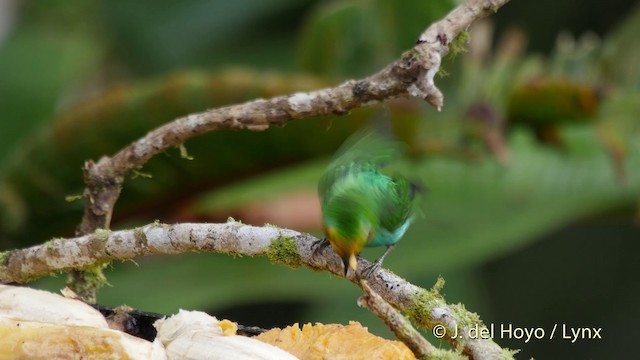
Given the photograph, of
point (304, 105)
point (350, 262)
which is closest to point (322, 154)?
point (304, 105)

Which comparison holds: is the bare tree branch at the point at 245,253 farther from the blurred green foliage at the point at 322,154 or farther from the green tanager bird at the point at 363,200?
the blurred green foliage at the point at 322,154

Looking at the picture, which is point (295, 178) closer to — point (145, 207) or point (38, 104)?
point (145, 207)

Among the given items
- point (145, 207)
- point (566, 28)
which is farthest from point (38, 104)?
point (566, 28)

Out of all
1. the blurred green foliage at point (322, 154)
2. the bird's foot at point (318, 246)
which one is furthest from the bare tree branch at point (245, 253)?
the blurred green foliage at point (322, 154)

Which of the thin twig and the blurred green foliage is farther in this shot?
the blurred green foliage

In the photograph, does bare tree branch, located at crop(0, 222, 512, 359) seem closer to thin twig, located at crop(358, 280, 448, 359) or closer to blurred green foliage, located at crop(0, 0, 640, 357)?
thin twig, located at crop(358, 280, 448, 359)

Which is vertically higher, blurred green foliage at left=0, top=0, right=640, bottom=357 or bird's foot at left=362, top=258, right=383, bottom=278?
blurred green foliage at left=0, top=0, right=640, bottom=357

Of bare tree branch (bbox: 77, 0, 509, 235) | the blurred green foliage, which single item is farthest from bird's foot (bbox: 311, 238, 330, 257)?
the blurred green foliage

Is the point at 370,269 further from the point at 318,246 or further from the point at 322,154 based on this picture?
the point at 322,154
